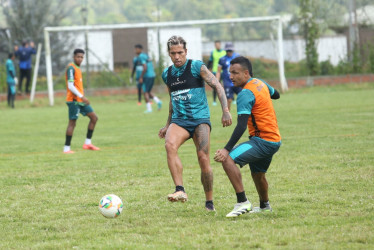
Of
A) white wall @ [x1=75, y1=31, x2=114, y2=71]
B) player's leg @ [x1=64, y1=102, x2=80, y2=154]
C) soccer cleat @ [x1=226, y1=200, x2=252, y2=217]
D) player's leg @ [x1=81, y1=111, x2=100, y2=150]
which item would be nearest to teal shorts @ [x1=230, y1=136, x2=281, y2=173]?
soccer cleat @ [x1=226, y1=200, x2=252, y2=217]

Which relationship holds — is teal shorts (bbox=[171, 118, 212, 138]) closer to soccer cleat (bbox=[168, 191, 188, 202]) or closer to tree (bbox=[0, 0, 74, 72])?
soccer cleat (bbox=[168, 191, 188, 202])

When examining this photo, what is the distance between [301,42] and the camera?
31.1m

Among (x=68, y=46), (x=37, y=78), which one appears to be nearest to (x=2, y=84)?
(x=37, y=78)

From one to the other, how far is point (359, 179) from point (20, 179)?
4.96 meters

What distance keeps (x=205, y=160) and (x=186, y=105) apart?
0.71m

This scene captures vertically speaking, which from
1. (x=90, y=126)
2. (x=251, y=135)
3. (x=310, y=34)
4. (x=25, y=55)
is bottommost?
(x=90, y=126)

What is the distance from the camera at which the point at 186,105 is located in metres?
7.45

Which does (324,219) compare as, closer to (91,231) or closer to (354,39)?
(91,231)

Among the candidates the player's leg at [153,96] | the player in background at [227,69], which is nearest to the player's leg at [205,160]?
the player in background at [227,69]

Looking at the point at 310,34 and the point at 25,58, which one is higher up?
the point at 310,34

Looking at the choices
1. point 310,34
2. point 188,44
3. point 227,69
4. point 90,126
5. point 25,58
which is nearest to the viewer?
point 90,126

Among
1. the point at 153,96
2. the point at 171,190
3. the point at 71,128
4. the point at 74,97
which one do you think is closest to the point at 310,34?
the point at 153,96

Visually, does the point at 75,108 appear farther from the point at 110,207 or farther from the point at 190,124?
the point at 110,207

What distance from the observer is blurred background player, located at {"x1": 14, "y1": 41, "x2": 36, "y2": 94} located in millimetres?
27859
